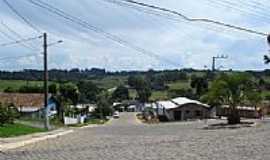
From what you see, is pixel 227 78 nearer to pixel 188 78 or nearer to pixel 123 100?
pixel 188 78

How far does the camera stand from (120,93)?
527 feet

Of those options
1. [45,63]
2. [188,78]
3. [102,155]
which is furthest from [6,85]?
[102,155]

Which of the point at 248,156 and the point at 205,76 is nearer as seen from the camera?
the point at 248,156

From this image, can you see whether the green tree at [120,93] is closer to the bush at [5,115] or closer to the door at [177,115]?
the door at [177,115]

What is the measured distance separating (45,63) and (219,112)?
1595 inches

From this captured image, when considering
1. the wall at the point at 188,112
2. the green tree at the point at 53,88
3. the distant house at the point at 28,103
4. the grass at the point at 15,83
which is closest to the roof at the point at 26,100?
the distant house at the point at 28,103

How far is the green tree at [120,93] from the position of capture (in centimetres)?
15912

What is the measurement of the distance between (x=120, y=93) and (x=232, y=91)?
10739 centimetres

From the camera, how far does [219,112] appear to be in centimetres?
8406

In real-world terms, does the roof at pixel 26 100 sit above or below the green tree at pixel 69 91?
below

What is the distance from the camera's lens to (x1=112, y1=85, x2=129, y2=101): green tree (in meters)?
159

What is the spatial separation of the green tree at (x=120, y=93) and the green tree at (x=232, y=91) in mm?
103488

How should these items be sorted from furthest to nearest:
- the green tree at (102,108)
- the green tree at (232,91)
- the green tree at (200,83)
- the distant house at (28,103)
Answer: the green tree at (102,108) < the green tree at (200,83) < the distant house at (28,103) < the green tree at (232,91)

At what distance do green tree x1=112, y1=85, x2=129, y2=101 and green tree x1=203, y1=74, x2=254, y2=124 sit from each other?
103488 mm
